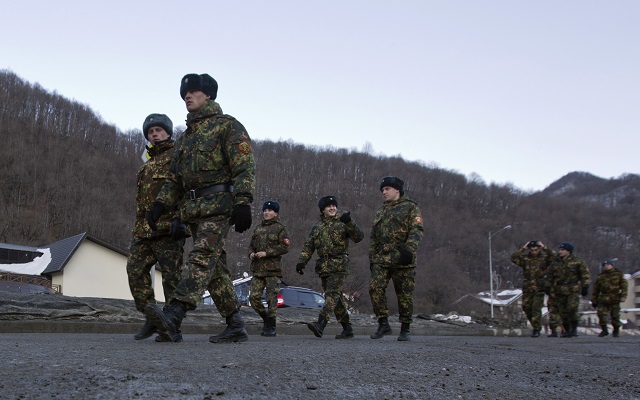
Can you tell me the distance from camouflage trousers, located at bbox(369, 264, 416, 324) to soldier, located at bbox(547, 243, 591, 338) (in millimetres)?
7272

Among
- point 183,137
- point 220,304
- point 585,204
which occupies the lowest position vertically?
point 220,304

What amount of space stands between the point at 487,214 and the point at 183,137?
363 feet

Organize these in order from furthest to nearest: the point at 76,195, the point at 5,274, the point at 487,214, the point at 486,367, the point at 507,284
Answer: the point at 487,214 → the point at 507,284 → the point at 76,195 → the point at 5,274 → the point at 486,367

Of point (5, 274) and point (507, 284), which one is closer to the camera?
point (5, 274)

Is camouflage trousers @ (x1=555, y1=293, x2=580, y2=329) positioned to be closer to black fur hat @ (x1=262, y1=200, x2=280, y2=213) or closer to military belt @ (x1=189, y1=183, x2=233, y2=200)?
black fur hat @ (x1=262, y1=200, x2=280, y2=213)

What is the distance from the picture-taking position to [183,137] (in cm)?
573

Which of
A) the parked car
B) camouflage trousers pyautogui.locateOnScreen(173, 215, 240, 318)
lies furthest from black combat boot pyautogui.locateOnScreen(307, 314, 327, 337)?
the parked car

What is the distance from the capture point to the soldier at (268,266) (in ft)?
30.4

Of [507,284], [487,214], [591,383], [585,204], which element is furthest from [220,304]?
[585,204]

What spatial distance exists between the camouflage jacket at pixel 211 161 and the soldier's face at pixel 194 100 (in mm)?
57

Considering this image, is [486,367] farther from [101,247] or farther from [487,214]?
[487,214]

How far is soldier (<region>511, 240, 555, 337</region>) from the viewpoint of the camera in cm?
1440

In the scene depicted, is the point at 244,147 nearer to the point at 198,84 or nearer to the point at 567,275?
the point at 198,84

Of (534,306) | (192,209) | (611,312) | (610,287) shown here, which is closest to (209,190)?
(192,209)
